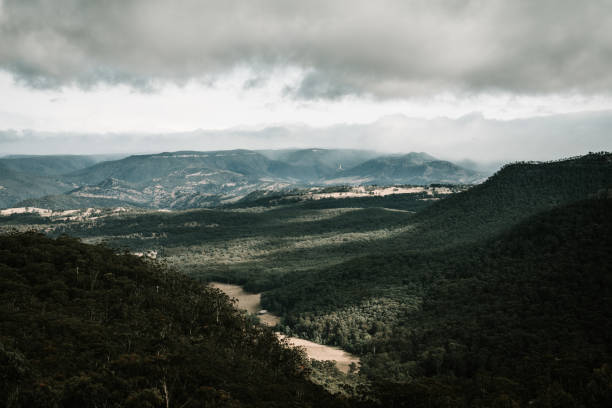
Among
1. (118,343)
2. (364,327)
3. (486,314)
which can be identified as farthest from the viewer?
(364,327)

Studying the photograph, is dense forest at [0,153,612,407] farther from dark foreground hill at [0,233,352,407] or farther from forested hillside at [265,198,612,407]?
forested hillside at [265,198,612,407]

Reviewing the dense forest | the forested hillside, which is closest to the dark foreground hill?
the dense forest

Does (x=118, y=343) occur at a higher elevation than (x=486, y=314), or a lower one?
higher

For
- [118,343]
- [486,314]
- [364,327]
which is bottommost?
[364,327]

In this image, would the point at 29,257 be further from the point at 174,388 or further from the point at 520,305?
the point at 520,305

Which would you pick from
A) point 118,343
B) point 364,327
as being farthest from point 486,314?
point 118,343

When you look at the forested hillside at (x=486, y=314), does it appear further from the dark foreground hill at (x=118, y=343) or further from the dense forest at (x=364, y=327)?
the dark foreground hill at (x=118, y=343)

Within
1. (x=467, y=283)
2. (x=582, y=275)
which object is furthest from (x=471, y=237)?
(x=582, y=275)

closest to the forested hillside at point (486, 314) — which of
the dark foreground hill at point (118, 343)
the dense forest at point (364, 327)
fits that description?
the dense forest at point (364, 327)

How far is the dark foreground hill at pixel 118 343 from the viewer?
40.0 meters

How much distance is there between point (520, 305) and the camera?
103938 mm

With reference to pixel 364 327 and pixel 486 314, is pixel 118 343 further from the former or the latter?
pixel 486 314

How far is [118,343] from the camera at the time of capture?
5475cm

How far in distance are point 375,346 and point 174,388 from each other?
83.4m
